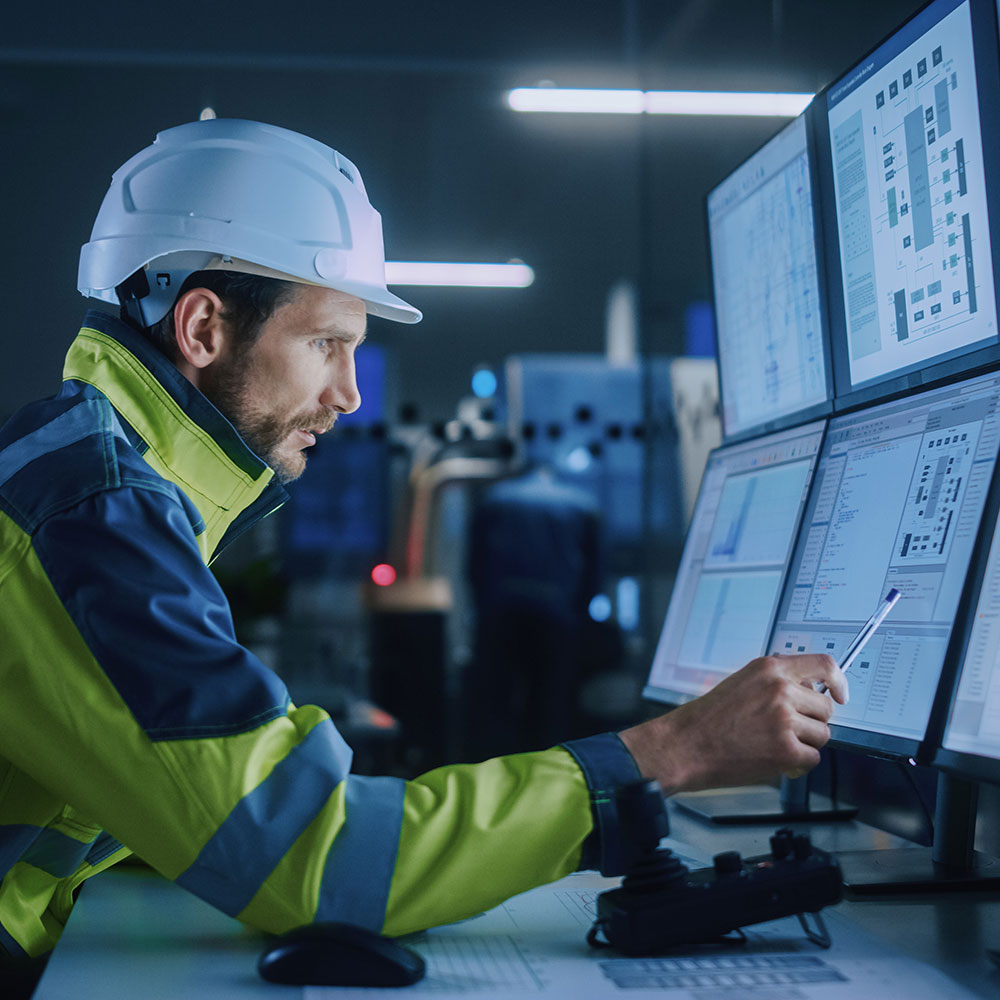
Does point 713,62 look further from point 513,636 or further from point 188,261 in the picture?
point 188,261

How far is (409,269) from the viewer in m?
3.47

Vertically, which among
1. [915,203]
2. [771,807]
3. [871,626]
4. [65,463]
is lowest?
[771,807]

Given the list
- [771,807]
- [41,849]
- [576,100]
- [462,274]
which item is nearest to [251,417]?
[41,849]

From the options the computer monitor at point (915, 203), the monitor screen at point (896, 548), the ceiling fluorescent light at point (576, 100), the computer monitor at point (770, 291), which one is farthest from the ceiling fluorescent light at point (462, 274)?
the monitor screen at point (896, 548)

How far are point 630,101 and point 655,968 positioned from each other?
130 inches

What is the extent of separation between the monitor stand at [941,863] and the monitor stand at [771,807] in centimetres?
24

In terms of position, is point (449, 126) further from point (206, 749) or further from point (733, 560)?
point (206, 749)

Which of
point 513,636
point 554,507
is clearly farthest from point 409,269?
point 513,636

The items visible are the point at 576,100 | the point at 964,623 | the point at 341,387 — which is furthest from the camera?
the point at 576,100

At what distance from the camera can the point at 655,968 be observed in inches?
29.7

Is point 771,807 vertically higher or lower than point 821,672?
lower

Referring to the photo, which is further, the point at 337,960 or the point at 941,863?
the point at 941,863

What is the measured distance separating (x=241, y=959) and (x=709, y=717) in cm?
37

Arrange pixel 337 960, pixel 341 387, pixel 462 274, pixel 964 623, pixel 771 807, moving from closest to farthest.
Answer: pixel 337 960
pixel 964 623
pixel 341 387
pixel 771 807
pixel 462 274
